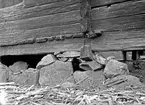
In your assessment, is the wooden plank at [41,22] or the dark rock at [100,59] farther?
the wooden plank at [41,22]

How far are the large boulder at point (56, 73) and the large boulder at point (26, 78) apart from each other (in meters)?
0.27

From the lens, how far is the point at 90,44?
14.8 ft

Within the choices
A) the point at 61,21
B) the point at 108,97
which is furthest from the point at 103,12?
the point at 108,97

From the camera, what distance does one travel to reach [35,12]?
5.33 metres

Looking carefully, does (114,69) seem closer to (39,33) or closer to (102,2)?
(102,2)

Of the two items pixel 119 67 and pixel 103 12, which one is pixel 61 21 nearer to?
pixel 103 12

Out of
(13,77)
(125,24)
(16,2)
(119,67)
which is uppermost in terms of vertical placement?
(16,2)

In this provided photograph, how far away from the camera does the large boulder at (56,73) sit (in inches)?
179

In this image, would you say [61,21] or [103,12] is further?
[61,21]

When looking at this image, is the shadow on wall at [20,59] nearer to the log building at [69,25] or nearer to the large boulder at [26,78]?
the log building at [69,25]

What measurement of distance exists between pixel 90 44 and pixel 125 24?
833 millimetres

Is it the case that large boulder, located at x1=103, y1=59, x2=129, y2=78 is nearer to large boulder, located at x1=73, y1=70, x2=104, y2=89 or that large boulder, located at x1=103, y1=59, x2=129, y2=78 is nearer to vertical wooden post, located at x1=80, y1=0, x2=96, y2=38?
large boulder, located at x1=73, y1=70, x2=104, y2=89

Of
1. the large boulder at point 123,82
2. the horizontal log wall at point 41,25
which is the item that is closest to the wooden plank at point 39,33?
the horizontal log wall at point 41,25

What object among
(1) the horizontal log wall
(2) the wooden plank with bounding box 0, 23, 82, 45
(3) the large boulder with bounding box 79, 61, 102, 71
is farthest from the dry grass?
(2) the wooden plank with bounding box 0, 23, 82, 45
